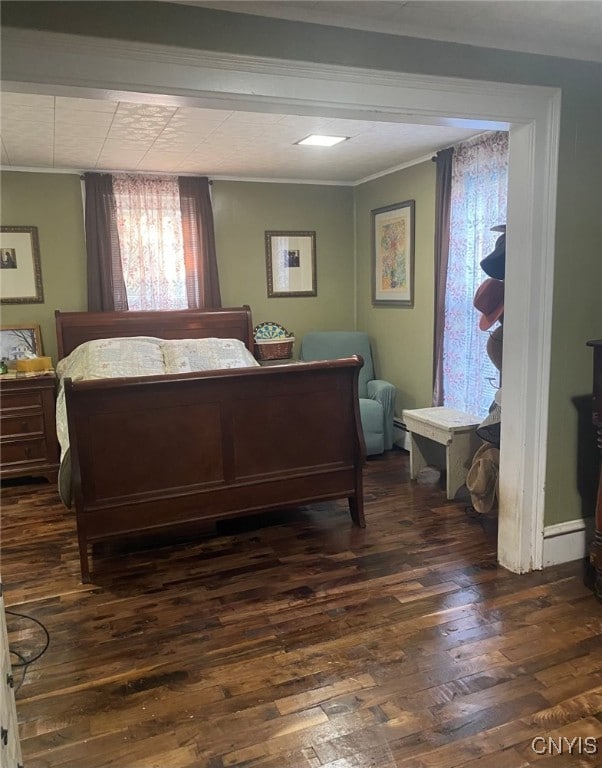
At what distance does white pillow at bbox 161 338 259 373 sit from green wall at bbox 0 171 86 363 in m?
0.96

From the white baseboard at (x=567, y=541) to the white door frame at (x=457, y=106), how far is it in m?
0.06

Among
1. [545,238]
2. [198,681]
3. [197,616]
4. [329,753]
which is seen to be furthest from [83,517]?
[545,238]

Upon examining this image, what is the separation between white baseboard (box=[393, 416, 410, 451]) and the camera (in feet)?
16.6

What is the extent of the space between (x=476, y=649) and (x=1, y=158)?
4399 millimetres

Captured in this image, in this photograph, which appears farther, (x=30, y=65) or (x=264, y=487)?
(x=264, y=487)

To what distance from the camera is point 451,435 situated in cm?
385

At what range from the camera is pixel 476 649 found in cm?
231

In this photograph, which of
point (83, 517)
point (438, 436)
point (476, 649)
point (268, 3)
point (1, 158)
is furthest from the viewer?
point (1, 158)

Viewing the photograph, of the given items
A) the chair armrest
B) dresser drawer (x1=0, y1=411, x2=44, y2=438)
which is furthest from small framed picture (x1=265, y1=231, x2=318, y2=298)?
dresser drawer (x1=0, y1=411, x2=44, y2=438)

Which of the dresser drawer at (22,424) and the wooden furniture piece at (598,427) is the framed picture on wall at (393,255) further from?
the dresser drawer at (22,424)

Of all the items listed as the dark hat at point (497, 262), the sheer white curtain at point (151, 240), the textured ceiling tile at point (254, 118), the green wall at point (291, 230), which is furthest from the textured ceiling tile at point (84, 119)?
the dark hat at point (497, 262)

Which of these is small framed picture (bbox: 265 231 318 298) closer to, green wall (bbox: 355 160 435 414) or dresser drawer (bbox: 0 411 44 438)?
green wall (bbox: 355 160 435 414)

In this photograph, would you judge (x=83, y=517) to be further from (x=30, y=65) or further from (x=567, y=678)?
(x=567, y=678)

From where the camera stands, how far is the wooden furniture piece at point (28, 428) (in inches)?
169
